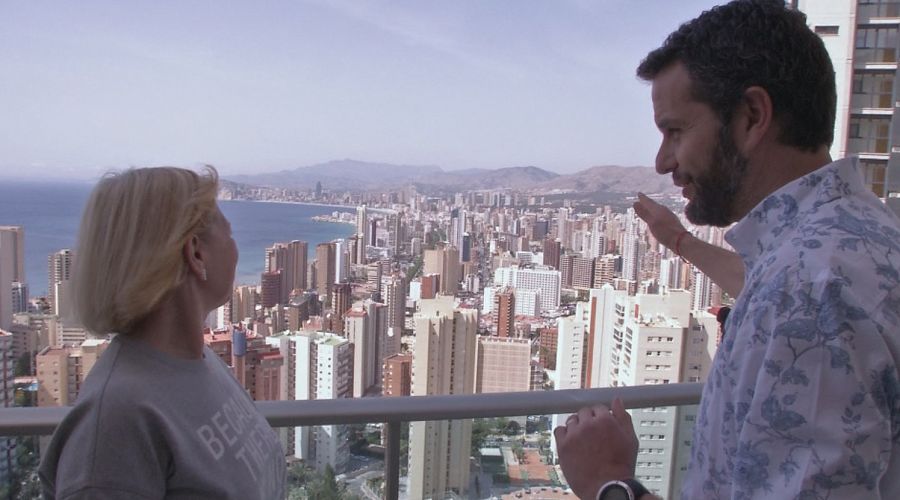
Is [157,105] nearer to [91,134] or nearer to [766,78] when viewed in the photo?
[91,134]

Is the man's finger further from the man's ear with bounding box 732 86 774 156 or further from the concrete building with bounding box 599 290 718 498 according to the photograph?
the man's ear with bounding box 732 86 774 156

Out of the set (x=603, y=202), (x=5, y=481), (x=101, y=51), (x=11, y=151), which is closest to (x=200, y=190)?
(x=5, y=481)

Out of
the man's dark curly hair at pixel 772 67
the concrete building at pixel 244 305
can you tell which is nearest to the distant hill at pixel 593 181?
the concrete building at pixel 244 305

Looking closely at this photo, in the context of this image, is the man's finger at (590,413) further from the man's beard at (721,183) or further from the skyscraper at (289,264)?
the skyscraper at (289,264)

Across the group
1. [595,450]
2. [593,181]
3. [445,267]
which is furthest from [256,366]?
[445,267]

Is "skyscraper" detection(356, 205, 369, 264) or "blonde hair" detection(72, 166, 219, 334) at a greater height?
"blonde hair" detection(72, 166, 219, 334)

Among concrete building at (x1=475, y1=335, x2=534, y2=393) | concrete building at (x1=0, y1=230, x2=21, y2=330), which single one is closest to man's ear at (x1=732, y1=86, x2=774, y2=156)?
concrete building at (x1=475, y1=335, x2=534, y2=393)
